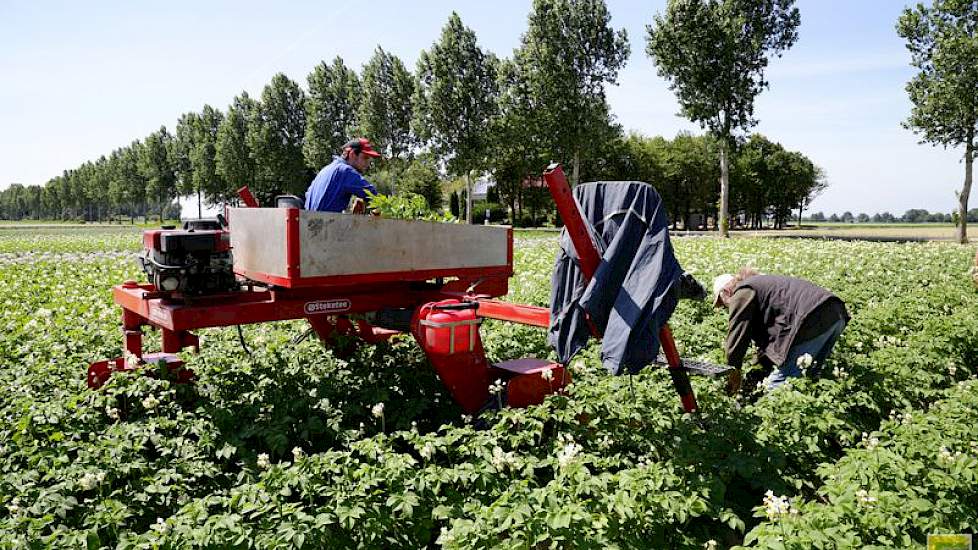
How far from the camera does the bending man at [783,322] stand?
17.9ft

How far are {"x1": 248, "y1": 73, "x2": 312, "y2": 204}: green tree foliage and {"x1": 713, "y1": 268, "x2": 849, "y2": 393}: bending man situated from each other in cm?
5519

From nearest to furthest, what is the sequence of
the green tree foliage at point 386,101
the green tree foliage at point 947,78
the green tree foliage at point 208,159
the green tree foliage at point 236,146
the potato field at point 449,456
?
1. the potato field at point 449,456
2. the green tree foliage at point 947,78
3. the green tree foliage at point 386,101
4. the green tree foliage at point 236,146
5. the green tree foliage at point 208,159

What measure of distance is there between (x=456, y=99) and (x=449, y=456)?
39.6 meters

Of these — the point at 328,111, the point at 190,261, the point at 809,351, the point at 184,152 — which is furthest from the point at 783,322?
the point at 184,152

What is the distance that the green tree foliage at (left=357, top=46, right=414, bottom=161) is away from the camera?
46.6 m

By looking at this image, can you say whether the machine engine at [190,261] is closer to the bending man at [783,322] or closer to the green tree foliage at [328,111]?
the bending man at [783,322]

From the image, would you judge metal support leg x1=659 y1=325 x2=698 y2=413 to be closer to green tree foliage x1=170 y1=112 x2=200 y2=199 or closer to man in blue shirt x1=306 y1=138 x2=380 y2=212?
man in blue shirt x1=306 y1=138 x2=380 y2=212

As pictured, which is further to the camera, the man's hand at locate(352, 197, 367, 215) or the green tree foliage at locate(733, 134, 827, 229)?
the green tree foliage at locate(733, 134, 827, 229)

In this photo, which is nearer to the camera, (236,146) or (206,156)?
(236,146)

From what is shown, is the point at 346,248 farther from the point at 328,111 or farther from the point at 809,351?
the point at 328,111

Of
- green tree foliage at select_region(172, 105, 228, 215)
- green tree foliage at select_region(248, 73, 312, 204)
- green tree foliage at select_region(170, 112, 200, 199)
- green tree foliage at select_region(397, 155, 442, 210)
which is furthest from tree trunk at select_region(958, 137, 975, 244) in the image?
green tree foliage at select_region(170, 112, 200, 199)

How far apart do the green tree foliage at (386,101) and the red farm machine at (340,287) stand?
42.7m

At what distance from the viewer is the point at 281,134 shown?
5750 centimetres

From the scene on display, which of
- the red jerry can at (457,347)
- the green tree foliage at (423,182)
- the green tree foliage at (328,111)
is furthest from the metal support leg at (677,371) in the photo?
the green tree foliage at (423,182)
